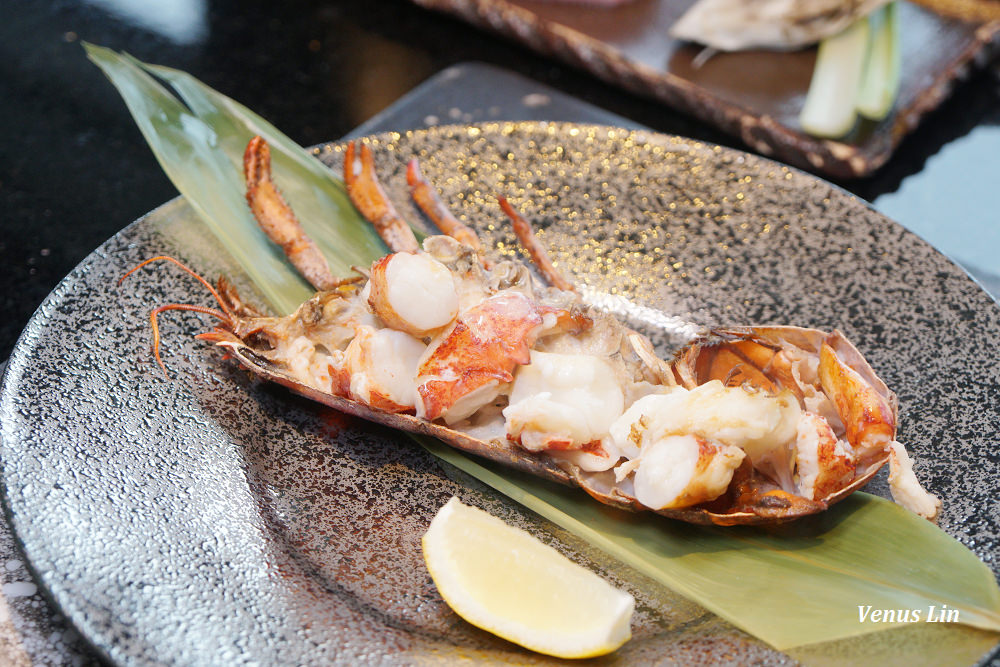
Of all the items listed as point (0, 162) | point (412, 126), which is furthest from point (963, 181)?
point (0, 162)

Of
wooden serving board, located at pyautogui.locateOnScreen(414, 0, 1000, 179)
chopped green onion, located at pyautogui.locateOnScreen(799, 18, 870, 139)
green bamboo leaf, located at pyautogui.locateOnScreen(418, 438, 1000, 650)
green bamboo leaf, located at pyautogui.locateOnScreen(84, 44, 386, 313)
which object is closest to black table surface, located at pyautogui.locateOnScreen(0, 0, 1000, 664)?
wooden serving board, located at pyautogui.locateOnScreen(414, 0, 1000, 179)

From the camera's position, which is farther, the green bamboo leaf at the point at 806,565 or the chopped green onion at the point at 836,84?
the chopped green onion at the point at 836,84

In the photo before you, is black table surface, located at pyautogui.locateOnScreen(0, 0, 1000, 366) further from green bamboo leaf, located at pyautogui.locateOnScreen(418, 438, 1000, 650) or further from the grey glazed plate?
green bamboo leaf, located at pyautogui.locateOnScreen(418, 438, 1000, 650)

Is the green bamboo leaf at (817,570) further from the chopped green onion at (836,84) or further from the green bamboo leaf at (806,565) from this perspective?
the chopped green onion at (836,84)

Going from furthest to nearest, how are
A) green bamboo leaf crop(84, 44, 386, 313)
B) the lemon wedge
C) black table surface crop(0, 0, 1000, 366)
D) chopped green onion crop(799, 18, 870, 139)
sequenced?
chopped green onion crop(799, 18, 870, 139)
black table surface crop(0, 0, 1000, 366)
green bamboo leaf crop(84, 44, 386, 313)
the lemon wedge

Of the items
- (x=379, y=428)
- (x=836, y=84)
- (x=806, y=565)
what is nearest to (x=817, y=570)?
(x=806, y=565)

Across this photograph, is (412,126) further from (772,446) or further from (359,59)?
(772,446)

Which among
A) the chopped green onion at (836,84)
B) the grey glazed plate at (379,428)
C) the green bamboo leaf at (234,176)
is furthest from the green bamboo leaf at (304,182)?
the chopped green onion at (836,84)
